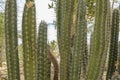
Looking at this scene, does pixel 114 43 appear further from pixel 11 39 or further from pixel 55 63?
pixel 11 39

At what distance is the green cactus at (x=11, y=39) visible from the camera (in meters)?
5.26

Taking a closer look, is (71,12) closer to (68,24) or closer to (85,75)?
(68,24)

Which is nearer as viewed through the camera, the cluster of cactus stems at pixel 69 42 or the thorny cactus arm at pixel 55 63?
the cluster of cactus stems at pixel 69 42

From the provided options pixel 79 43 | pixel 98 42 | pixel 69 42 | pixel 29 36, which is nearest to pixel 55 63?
pixel 69 42

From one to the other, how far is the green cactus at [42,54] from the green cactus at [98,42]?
74 cm

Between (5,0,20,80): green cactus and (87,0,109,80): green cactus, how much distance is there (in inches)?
50.5

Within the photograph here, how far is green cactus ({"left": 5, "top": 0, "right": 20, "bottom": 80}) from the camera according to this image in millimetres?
5262

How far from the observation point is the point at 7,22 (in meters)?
5.29

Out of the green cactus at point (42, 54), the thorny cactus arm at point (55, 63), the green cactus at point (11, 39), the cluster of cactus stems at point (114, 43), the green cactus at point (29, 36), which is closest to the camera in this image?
the green cactus at point (29, 36)

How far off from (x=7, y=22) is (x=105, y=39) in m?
1.66

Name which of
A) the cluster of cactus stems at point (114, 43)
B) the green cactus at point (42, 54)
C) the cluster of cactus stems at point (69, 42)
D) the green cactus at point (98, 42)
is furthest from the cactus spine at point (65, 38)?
the cluster of cactus stems at point (114, 43)

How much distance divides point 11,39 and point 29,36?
44 cm

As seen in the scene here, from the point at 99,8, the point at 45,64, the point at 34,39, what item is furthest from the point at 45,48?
the point at 99,8

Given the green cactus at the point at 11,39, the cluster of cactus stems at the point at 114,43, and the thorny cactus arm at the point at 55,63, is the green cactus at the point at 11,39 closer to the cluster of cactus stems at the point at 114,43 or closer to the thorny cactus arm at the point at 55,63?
the thorny cactus arm at the point at 55,63
